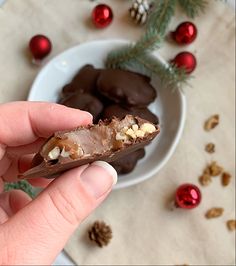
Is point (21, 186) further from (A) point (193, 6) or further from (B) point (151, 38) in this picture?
(A) point (193, 6)

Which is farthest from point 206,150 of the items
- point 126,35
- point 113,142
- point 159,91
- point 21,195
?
point 113,142

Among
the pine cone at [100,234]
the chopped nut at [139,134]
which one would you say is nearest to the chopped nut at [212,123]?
the pine cone at [100,234]

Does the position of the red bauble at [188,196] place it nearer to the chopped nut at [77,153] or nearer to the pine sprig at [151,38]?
the pine sprig at [151,38]

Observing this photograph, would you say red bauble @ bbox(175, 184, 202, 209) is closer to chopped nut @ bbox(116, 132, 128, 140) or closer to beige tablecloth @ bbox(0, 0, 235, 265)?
beige tablecloth @ bbox(0, 0, 235, 265)

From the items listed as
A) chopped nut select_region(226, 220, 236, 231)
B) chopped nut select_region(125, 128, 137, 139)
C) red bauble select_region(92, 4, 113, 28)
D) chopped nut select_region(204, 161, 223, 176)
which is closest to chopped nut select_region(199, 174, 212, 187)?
chopped nut select_region(204, 161, 223, 176)

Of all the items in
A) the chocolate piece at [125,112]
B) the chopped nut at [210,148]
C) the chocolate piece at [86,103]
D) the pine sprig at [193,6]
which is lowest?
the chocolate piece at [86,103]

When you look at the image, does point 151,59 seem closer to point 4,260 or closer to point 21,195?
point 21,195
